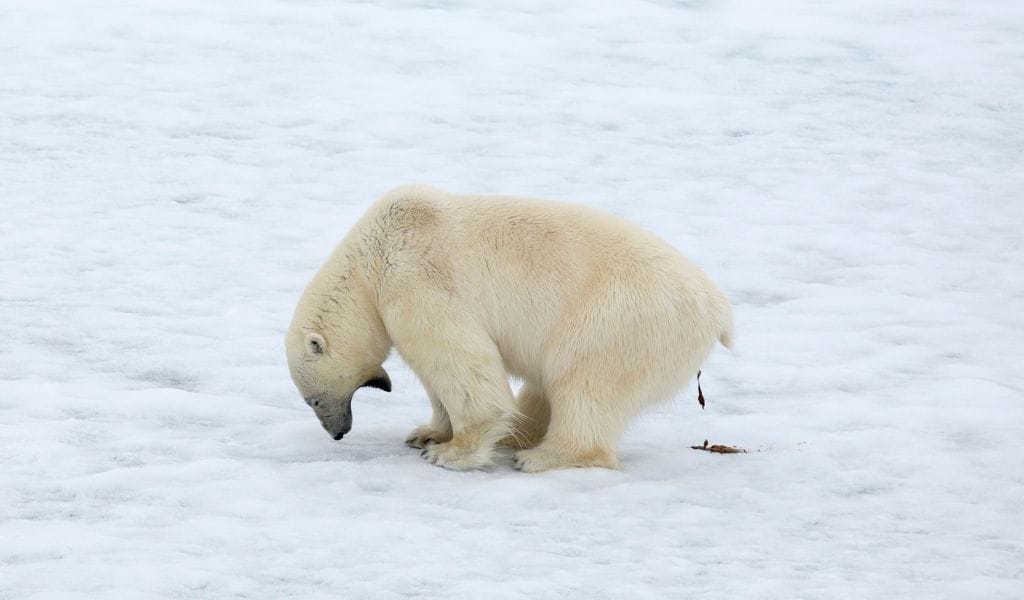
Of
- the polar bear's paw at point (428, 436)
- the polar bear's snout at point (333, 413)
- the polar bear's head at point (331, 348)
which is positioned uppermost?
the polar bear's head at point (331, 348)

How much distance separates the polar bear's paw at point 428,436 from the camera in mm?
5438

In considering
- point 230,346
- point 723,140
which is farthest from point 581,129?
point 230,346

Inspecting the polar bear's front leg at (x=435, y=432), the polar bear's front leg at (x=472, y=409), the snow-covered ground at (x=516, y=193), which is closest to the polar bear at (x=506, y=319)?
the polar bear's front leg at (x=472, y=409)

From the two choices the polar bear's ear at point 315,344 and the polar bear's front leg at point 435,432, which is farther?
the polar bear's front leg at point 435,432

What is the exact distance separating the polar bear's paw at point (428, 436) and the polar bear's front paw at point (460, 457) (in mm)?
257

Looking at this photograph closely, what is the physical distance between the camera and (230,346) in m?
6.60

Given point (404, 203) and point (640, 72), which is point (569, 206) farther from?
point (640, 72)

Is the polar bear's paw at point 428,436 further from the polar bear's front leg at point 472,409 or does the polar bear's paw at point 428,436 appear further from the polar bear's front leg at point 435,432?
the polar bear's front leg at point 472,409

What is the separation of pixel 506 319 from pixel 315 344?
755mm

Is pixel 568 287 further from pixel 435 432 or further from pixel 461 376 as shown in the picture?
pixel 435 432

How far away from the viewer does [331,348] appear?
5219 millimetres

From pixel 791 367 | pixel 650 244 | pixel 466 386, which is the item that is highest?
pixel 650 244

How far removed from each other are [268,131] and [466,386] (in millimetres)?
5891

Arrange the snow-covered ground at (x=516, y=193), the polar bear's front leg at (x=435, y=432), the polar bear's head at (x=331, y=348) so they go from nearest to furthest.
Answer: the snow-covered ground at (x=516, y=193), the polar bear's head at (x=331, y=348), the polar bear's front leg at (x=435, y=432)
